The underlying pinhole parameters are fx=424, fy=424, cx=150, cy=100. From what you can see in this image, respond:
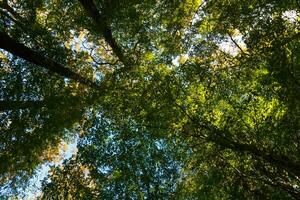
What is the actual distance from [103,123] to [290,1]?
9.47 meters

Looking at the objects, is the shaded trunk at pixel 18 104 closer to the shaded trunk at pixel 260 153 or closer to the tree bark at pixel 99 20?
the tree bark at pixel 99 20

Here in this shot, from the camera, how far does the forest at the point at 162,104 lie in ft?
55.0

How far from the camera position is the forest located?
55.0 feet

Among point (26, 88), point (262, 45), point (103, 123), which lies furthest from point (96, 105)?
point (262, 45)

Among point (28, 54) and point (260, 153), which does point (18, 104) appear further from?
point (260, 153)

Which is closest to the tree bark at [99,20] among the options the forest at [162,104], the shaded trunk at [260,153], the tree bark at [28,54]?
the forest at [162,104]

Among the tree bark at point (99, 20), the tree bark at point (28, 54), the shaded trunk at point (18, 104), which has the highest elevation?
the tree bark at point (99, 20)

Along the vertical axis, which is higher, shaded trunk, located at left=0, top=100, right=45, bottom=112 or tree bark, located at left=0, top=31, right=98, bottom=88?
tree bark, located at left=0, top=31, right=98, bottom=88

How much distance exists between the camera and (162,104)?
18.3 metres

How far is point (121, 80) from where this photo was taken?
1977cm

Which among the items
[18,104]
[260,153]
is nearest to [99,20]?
[18,104]

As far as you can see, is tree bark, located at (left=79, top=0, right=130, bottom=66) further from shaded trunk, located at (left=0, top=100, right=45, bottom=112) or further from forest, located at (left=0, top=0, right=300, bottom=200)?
shaded trunk, located at (left=0, top=100, right=45, bottom=112)

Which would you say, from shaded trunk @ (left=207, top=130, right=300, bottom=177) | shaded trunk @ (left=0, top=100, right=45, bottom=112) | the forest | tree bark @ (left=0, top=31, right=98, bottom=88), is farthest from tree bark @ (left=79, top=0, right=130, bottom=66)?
shaded trunk @ (left=207, top=130, right=300, bottom=177)

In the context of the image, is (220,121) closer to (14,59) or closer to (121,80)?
(121,80)
